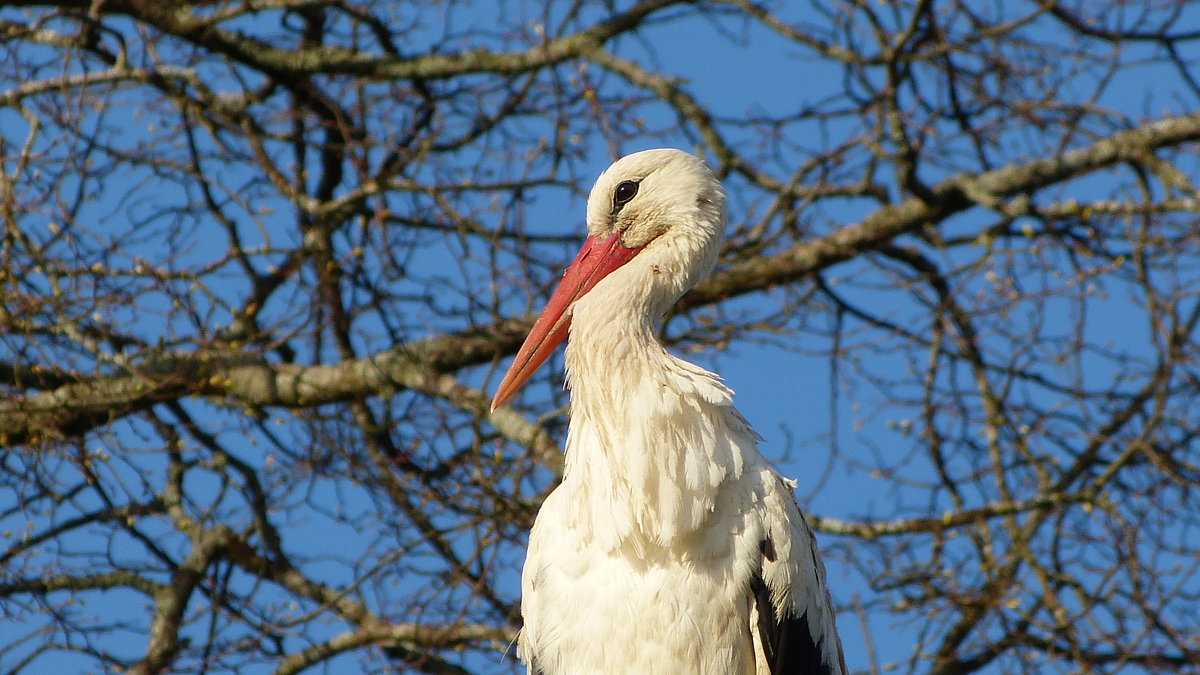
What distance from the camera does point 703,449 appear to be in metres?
3.11

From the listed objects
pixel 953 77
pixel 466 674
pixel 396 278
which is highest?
pixel 953 77

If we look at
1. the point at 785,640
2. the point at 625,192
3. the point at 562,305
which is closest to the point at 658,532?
the point at 785,640

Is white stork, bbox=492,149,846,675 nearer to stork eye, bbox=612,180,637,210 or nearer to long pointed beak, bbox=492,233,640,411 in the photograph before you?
long pointed beak, bbox=492,233,640,411

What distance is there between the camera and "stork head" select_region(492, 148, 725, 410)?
351 centimetres

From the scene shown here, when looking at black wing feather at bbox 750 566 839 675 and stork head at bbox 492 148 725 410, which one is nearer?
black wing feather at bbox 750 566 839 675

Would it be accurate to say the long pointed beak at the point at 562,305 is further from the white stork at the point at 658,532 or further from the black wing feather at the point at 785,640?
the black wing feather at the point at 785,640

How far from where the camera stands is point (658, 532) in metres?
3.05

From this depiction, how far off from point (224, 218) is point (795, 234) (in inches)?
92.6

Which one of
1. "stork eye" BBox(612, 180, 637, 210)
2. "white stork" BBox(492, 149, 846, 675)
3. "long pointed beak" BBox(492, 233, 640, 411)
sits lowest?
"white stork" BBox(492, 149, 846, 675)

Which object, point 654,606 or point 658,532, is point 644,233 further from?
point 654,606

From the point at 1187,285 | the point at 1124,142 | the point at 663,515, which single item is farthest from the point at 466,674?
the point at 1124,142

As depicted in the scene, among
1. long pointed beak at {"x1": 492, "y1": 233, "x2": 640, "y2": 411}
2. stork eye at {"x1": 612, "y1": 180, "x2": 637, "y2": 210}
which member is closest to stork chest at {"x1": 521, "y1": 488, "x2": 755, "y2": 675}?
long pointed beak at {"x1": 492, "y1": 233, "x2": 640, "y2": 411}

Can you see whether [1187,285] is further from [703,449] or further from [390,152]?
[390,152]

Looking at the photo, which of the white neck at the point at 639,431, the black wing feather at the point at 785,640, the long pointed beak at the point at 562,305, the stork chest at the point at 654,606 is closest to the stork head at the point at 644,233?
the long pointed beak at the point at 562,305
